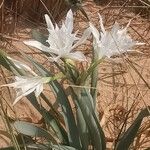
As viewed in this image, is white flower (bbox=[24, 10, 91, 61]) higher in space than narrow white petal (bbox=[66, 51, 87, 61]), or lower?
higher

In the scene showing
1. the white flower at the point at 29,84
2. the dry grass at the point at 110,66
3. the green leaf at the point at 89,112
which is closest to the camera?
the white flower at the point at 29,84

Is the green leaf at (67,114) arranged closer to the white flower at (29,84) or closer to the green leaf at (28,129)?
the green leaf at (28,129)

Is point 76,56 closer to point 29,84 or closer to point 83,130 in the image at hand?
point 29,84

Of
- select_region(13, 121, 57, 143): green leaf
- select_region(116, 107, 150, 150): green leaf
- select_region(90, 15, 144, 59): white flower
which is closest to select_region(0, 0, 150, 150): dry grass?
select_region(116, 107, 150, 150): green leaf

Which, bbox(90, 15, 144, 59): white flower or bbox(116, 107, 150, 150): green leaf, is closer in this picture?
bbox(90, 15, 144, 59): white flower

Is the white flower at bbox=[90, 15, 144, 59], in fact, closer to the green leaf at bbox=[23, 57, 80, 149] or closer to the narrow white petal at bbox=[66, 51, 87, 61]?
the narrow white petal at bbox=[66, 51, 87, 61]

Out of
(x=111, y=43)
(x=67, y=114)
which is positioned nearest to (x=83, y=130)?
(x=67, y=114)

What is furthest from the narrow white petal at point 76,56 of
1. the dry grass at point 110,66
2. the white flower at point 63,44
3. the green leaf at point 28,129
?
the dry grass at point 110,66

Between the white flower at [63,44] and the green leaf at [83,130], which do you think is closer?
the white flower at [63,44]

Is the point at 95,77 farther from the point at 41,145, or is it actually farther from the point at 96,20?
the point at 96,20

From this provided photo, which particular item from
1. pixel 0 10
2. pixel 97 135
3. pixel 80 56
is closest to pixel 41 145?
pixel 97 135

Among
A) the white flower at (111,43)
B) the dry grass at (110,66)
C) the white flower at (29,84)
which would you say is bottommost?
the dry grass at (110,66)

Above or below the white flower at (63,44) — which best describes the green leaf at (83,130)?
below
